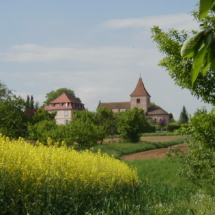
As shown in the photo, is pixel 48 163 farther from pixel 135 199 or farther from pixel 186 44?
pixel 186 44

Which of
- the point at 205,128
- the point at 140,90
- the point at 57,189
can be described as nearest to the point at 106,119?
the point at 205,128

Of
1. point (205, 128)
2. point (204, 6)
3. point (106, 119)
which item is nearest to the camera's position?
point (204, 6)

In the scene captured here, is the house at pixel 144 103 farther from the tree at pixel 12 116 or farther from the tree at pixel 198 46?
the tree at pixel 198 46

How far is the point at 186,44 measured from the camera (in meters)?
0.91

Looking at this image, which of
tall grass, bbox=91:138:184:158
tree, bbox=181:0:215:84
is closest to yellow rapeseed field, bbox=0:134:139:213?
tree, bbox=181:0:215:84

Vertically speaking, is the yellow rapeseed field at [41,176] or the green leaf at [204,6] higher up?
the green leaf at [204,6]

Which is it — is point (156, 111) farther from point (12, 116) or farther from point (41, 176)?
point (41, 176)

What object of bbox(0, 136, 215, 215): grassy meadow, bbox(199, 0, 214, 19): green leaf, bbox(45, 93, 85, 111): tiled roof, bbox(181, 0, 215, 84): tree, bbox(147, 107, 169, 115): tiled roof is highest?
bbox(45, 93, 85, 111): tiled roof

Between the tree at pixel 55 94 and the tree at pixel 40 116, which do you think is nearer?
the tree at pixel 40 116

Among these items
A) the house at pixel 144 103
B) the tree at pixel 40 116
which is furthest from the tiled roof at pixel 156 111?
the tree at pixel 40 116

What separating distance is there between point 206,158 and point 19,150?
674 cm

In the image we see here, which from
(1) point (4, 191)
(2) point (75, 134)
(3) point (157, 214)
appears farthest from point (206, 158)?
(2) point (75, 134)

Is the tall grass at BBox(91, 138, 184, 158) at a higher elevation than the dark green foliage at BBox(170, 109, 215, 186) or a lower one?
lower

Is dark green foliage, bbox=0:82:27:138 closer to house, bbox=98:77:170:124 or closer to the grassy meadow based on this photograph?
the grassy meadow
